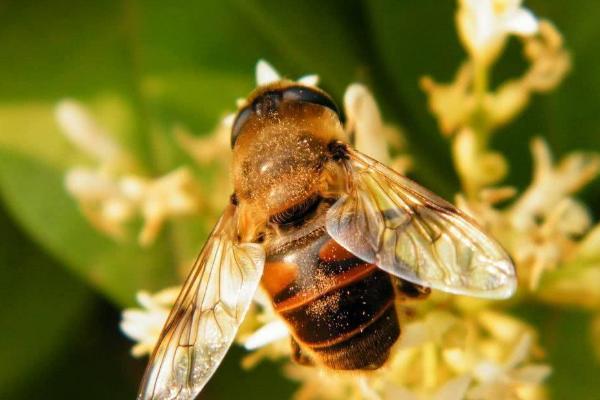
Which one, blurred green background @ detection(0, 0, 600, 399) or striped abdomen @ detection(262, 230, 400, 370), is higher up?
blurred green background @ detection(0, 0, 600, 399)

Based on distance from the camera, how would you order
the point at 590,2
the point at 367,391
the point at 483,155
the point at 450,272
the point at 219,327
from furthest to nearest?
1. the point at 590,2
2. the point at 483,155
3. the point at 367,391
4. the point at 219,327
5. the point at 450,272

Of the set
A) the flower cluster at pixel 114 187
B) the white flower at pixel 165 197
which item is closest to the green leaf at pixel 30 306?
the flower cluster at pixel 114 187

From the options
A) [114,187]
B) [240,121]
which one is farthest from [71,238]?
[240,121]

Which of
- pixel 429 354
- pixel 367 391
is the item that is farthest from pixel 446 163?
pixel 367 391

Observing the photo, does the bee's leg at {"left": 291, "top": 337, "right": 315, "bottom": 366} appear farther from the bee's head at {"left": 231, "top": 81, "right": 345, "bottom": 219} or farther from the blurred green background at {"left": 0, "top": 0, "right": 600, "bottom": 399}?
the blurred green background at {"left": 0, "top": 0, "right": 600, "bottom": 399}

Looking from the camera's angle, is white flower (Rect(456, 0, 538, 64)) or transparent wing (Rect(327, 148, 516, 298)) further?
white flower (Rect(456, 0, 538, 64))

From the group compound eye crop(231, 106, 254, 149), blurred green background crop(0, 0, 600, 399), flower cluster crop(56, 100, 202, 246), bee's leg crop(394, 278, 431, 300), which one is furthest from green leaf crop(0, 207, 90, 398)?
bee's leg crop(394, 278, 431, 300)

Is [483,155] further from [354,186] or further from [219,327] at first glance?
[219,327]
